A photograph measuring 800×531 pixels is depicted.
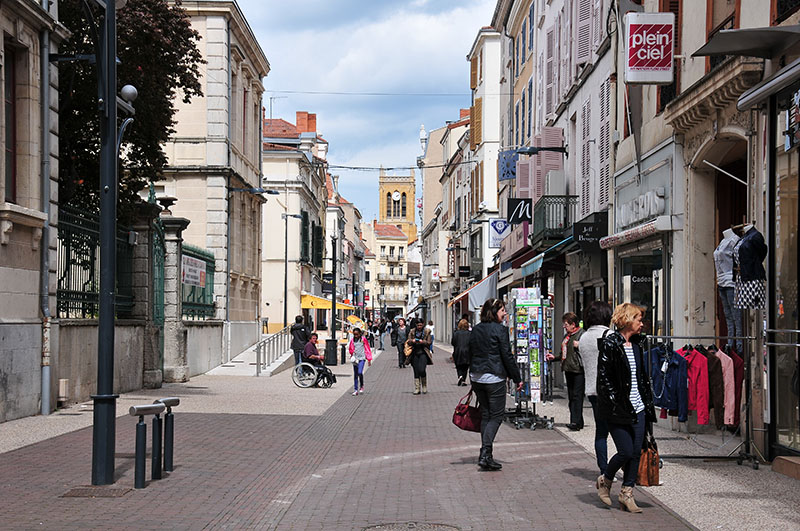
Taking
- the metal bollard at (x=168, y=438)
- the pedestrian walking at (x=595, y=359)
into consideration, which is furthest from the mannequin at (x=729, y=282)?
the metal bollard at (x=168, y=438)

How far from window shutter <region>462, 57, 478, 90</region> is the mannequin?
41913mm

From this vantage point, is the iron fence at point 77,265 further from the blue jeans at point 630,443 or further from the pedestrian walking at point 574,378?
the blue jeans at point 630,443

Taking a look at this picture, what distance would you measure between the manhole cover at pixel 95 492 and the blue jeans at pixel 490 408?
12.0 feet

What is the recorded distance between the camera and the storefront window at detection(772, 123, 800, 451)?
33.9ft

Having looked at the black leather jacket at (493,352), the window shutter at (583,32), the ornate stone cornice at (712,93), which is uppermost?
the window shutter at (583,32)

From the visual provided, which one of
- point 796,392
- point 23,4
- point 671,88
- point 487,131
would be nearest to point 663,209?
point 671,88

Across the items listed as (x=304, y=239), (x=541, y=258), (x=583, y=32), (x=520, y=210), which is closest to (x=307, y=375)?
(x=541, y=258)

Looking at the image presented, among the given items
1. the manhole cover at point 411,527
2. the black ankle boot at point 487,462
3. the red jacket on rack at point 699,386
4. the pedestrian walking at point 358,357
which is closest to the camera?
the manhole cover at point 411,527

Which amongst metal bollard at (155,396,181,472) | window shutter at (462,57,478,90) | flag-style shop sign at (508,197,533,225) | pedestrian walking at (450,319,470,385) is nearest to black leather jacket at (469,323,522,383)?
metal bollard at (155,396,181,472)

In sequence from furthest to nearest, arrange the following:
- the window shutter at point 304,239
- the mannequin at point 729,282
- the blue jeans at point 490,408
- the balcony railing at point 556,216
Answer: the window shutter at point 304,239, the balcony railing at point 556,216, the mannequin at point 729,282, the blue jeans at point 490,408

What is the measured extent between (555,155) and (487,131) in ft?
75.3

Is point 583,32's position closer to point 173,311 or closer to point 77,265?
point 173,311

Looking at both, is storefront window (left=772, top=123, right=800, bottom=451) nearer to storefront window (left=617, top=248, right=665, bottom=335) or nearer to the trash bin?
storefront window (left=617, top=248, right=665, bottom=335)

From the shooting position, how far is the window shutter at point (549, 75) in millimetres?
27955
